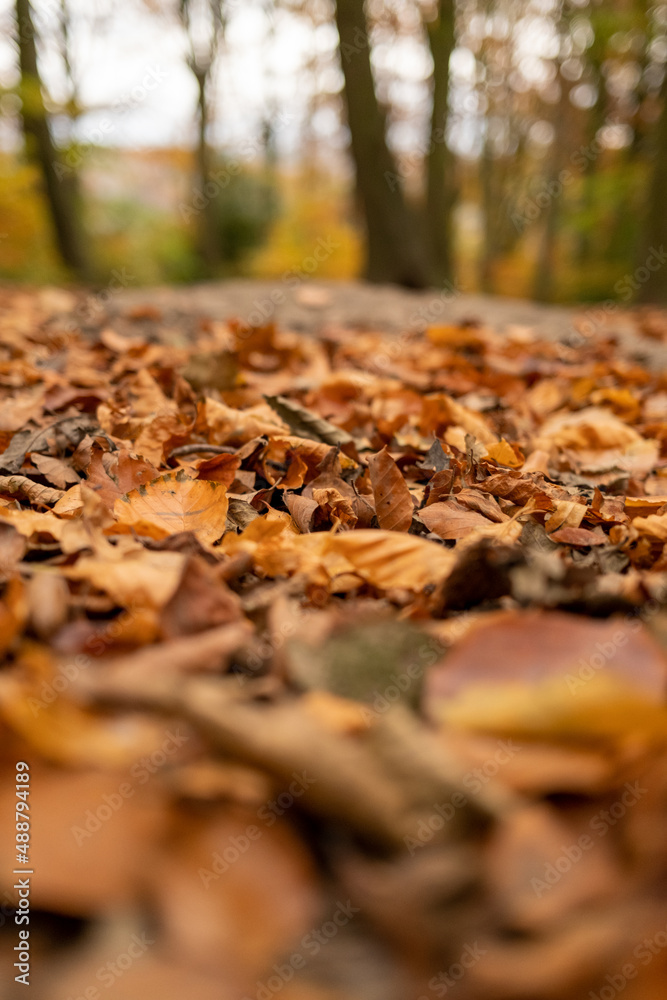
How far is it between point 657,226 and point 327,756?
765 cm

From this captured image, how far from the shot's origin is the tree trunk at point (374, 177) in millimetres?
5371

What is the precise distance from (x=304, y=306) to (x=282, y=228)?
11.0 m

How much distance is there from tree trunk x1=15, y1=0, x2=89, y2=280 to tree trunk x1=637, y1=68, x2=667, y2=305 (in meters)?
5.87

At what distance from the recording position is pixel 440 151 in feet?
25.9

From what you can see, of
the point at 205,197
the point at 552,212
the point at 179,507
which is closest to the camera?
the point at 179,507

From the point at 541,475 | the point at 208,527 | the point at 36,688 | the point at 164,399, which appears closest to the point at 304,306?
the point at 164,399

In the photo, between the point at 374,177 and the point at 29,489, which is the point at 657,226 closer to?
the point at 374,177

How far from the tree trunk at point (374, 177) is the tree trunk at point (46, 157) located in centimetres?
303

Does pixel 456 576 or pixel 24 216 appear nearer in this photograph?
pixel 456 576

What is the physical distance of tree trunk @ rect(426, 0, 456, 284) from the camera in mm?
7309

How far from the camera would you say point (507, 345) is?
3330 millimetres

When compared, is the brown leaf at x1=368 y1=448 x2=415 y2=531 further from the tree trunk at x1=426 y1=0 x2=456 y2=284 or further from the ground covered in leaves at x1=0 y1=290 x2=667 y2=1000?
the tree trunk at x1=426 y1=0 x2=456 y2=284

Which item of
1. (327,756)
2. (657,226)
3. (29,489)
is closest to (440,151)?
(657,226)

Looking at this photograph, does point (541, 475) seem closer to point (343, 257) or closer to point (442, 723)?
point (442, 723)
